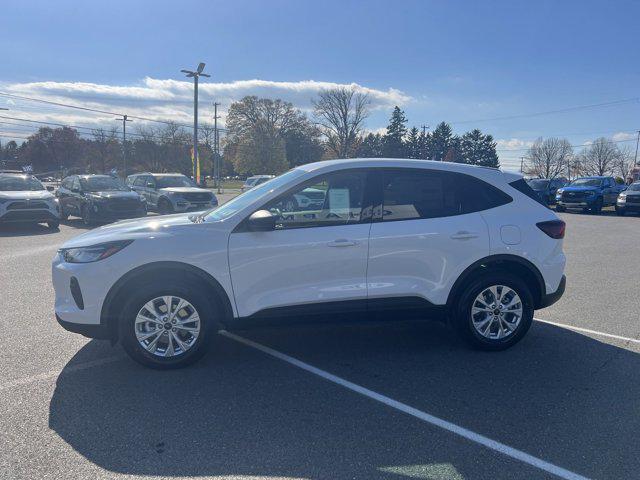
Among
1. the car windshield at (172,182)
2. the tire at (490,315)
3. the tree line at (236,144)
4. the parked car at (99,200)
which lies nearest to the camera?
the tire at (490,315)

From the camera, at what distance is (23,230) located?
13.8 m

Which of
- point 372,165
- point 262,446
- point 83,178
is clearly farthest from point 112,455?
point 83,178

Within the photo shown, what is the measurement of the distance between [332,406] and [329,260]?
4.01ft

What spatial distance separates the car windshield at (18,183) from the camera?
1419 cm

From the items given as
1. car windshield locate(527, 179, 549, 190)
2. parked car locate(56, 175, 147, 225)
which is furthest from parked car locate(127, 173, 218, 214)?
car windshield locate(527, 179, 549, 190)

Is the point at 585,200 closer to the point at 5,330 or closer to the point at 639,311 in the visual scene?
the point at 639,311

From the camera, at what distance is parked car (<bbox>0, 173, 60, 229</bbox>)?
1306 cm

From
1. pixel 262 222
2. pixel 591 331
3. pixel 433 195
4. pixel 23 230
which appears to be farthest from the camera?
pixel 23 230

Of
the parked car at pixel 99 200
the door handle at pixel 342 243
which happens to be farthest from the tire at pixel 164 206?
the door handle at pixel 342 243

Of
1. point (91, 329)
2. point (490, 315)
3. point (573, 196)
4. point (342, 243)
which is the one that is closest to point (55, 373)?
point (91, 329)

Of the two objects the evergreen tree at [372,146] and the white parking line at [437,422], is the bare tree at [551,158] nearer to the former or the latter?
the evergreen tree at [372,146]

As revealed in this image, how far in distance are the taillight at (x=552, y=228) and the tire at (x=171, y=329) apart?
10.5 feet

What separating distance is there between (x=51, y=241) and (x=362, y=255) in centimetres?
1001

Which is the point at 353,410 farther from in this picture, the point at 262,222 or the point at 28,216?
the point at 28,216
